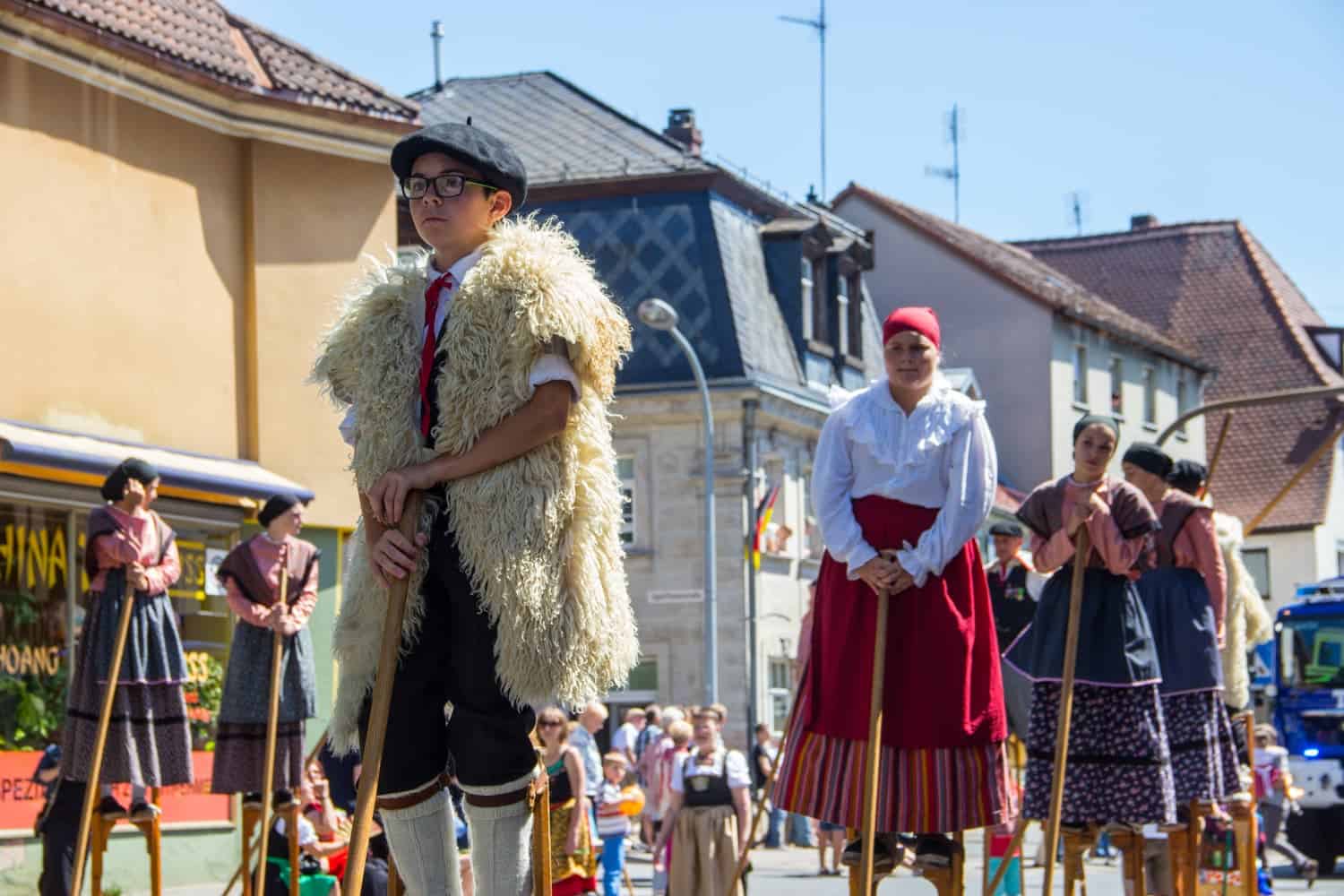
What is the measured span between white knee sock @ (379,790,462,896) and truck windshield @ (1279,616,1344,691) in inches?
868

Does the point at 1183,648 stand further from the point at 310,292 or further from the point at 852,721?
A: the point at 310,292

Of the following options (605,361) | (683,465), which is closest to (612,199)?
(683,465)

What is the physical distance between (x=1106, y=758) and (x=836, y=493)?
2244 millimetres

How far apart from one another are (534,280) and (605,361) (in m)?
0.31

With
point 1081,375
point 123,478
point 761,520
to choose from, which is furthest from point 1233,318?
point 123,478

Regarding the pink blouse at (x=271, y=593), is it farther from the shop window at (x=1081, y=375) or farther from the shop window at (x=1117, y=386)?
the shop window at (x=1117, y=386)

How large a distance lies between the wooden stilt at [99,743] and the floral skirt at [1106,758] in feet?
12.9

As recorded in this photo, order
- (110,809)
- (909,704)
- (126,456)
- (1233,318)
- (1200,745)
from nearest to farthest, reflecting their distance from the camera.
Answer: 1. (909,704)
2. (1200,745)
3. (110,809)
4. (126,456)
5. (1233,318)

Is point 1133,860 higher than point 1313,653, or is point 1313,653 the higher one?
point 1313,653

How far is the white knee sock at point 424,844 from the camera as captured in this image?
591 cm

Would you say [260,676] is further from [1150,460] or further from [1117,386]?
[1117,386]

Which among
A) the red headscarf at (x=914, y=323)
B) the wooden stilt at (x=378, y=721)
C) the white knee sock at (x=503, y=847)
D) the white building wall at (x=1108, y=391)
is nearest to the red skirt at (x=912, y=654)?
the red headscarf at (x=914, y=323)

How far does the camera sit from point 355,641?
604 centimetres

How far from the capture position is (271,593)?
11.5m
